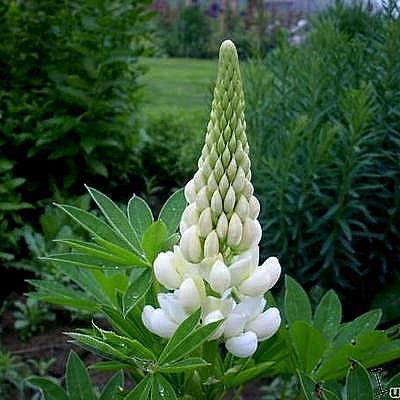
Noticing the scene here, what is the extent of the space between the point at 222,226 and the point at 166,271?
0.10 meters

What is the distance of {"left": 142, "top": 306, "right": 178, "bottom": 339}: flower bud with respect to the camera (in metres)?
1.04

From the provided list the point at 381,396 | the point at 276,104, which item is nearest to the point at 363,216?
the point at 276,104

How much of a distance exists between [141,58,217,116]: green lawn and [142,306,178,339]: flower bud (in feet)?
20.0

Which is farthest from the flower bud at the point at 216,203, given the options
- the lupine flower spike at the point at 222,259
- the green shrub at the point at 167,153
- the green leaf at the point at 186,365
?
the green shrub at the point at 167,153

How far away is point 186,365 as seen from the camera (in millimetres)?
957

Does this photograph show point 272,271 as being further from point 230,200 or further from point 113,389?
point 113,389

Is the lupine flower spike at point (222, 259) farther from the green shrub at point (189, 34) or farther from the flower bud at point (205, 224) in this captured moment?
the green shrub at point (189, 34)

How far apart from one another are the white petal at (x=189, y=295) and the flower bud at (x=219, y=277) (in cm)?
3

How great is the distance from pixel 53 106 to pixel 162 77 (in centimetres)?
645

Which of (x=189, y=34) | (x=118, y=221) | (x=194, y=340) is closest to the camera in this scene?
(x=194, y=340)

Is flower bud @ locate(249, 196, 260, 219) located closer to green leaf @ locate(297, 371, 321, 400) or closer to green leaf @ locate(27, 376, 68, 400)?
green leaf @ locate(297, 371, 321, 400)

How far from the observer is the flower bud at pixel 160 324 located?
3.41 feet

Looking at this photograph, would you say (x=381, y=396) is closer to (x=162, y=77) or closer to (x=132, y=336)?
(x=132, y=336)

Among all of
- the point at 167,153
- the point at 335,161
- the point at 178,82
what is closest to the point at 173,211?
the point at 335,161
